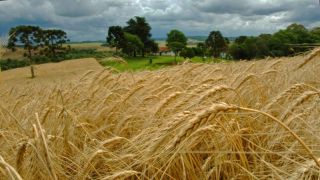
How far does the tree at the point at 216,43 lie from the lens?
7175 centimetres

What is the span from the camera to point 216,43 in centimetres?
7306

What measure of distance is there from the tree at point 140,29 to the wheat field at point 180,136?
7206cm

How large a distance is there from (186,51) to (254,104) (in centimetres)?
6908

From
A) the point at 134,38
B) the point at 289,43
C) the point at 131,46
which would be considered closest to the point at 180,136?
the point at 289,43

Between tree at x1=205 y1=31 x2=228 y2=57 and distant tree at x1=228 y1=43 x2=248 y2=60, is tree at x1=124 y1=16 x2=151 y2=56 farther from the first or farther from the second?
distant tree at x1=228 y1=43 x2=248 y2=60

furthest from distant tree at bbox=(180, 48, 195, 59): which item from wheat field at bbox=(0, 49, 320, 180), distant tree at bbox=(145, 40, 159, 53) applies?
wheat field at bbox=(0, 49, 320, 180)

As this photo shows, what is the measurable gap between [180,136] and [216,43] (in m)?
73.1

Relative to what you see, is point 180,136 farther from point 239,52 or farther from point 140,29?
point 140,29

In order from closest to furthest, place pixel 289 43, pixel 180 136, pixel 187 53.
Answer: pixel 180 136 → pixel 289 43 → pixel 187 53

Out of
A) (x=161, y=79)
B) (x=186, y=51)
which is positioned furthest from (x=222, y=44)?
(x=161, y=79)

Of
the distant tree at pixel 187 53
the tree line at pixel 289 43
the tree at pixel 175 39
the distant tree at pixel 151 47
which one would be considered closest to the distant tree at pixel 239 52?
the tree line at pixel 289 43

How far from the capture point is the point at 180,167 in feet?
5.80

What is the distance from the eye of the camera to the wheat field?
138 cm

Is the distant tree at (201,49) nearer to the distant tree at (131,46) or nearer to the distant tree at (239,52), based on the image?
the distant tree at (131,46)
